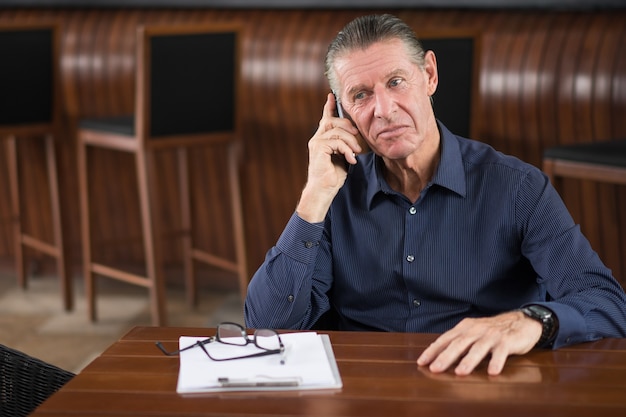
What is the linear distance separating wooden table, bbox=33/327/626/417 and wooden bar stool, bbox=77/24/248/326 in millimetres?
2150

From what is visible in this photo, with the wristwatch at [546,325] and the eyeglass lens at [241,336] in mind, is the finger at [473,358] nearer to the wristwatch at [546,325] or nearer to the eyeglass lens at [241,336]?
the wristwatch at [546,325]

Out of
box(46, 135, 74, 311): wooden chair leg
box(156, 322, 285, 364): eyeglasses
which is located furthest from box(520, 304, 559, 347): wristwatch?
box(46, 135, 74, 311): wooden chair leg

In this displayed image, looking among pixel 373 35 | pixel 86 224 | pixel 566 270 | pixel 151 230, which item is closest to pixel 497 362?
pixel 566 270

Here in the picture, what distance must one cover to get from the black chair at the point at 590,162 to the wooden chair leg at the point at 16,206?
2426 millimetres

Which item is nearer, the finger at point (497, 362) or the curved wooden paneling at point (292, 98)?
the finger at point (497, 362)

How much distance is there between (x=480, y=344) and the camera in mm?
1531

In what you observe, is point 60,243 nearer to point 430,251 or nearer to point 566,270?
point 430,251

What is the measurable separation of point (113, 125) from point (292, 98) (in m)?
0.73

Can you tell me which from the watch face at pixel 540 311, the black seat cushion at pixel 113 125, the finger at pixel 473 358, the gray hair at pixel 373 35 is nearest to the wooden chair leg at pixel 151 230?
the black seat cushion at pixel 113 125

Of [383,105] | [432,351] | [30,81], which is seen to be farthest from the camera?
[30,81]

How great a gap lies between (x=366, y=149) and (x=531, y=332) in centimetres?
182

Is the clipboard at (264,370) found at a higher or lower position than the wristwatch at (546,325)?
lower

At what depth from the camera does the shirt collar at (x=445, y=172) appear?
2039mm

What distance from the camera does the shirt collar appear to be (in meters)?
2.04
